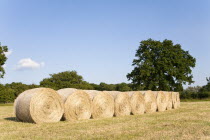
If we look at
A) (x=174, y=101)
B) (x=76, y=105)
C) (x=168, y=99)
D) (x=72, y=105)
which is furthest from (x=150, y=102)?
(x=72, y=105)

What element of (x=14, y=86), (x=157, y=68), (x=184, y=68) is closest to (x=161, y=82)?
(x=157, y=68)

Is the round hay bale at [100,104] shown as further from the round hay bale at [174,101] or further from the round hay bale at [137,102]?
the round hay bale at [174,101]

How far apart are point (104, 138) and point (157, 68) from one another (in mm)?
32540

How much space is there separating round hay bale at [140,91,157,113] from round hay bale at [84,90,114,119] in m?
4.27

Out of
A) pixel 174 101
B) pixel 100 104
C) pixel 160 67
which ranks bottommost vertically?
pixel 174 101

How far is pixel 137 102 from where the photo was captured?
55.3ft

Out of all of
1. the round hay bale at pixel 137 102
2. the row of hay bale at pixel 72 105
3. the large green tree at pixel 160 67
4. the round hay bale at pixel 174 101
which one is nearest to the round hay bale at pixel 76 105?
the row of hay bale at pixel 72 105

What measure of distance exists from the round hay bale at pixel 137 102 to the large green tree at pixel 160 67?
20.6 metres

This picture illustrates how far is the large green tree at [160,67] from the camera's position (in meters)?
38.4

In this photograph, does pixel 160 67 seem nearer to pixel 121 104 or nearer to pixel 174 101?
pixel 174 101

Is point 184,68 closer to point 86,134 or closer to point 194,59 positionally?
point 194,59

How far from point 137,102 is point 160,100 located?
12.5ft

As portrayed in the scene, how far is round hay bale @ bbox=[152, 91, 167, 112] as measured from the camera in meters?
19.6

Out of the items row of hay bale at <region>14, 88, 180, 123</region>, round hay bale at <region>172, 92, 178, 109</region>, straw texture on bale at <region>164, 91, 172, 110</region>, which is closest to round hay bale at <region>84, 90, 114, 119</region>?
row of hay bale at <region>14, 88, 180, 123</region>
